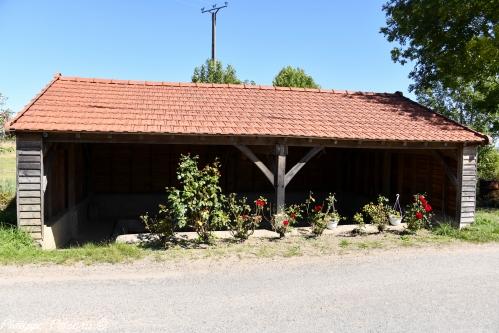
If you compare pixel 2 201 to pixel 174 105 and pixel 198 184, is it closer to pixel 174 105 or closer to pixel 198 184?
pixel 174 105

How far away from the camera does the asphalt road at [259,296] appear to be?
455 cm

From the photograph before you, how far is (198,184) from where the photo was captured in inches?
314

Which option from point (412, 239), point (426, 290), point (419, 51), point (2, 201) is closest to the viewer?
point (426, 290)

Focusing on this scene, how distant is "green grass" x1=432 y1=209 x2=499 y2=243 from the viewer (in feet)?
29.9

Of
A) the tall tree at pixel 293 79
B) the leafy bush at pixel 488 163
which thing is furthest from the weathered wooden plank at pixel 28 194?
the tall tree at pixel 293 79

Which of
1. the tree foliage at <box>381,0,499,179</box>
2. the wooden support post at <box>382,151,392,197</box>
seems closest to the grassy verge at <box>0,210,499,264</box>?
the wooden support post at <box>382,151,392,197</box>

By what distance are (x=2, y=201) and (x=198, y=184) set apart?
7.86m

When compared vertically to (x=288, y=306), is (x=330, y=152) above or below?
above

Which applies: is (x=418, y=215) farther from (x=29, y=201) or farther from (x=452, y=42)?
(x=452, y=42)

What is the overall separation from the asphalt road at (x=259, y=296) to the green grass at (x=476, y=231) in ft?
5.92

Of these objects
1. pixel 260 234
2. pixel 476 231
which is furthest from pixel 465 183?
pixel 260 234

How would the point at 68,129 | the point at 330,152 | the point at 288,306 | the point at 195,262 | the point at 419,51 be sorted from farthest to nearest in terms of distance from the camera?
the point at 419,51
the point at 330,152
the point at 68,129
the point at 195,262
the point at 288,306

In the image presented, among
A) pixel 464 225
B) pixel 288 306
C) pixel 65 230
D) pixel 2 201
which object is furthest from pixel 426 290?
pixel 2 201

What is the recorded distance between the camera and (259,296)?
214 inches
